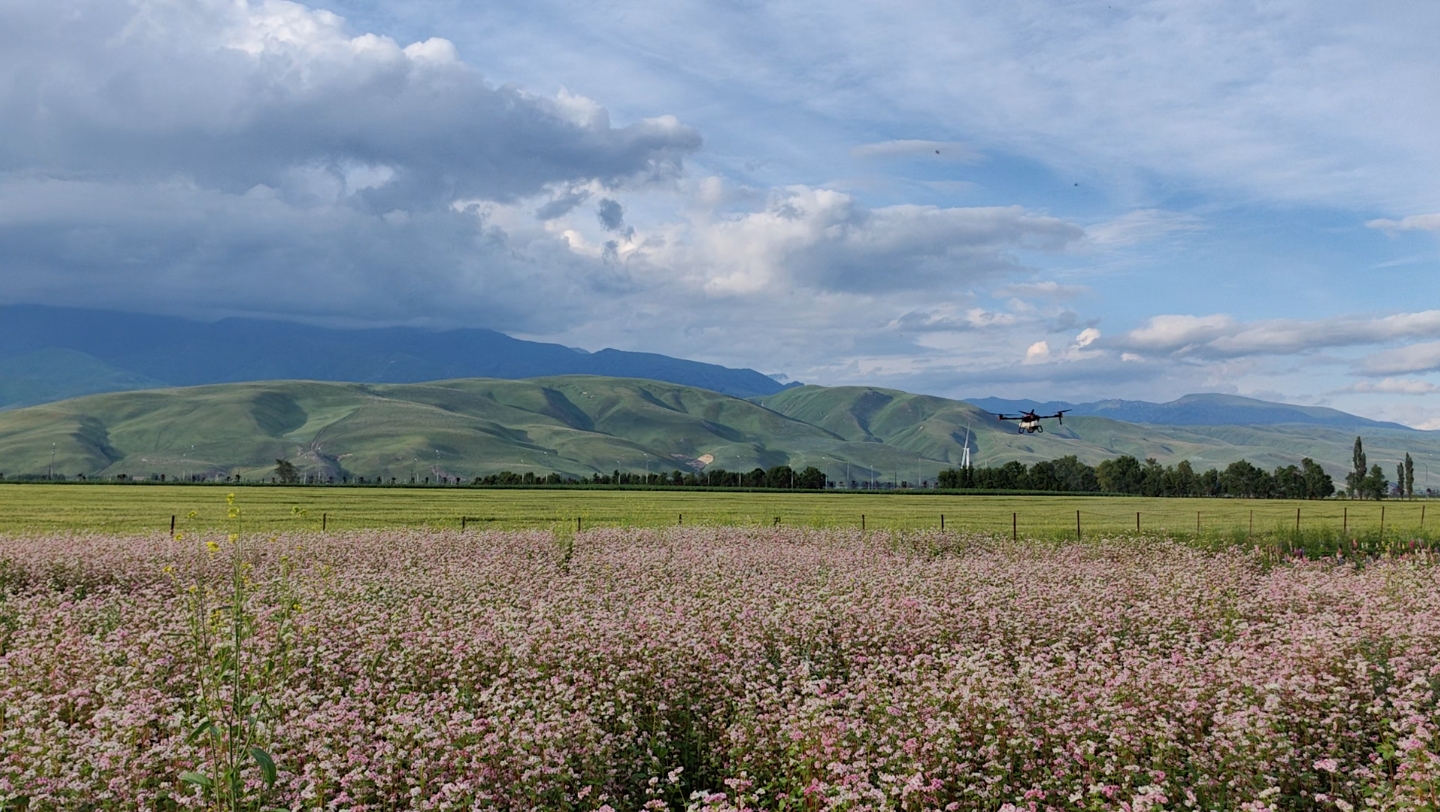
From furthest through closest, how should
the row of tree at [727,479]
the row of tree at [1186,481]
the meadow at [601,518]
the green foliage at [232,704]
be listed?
the row of tree at [1186,481]
the row of tree at [727,479]
the meadow at [601,518]
the green foliage at [232,704]

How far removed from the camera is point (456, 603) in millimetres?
16688

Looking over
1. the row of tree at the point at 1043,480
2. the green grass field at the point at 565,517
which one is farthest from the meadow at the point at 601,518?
the row of tree at the point at 1043,480

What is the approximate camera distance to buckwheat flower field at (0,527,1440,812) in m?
8.73

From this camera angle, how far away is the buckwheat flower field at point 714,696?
873cm

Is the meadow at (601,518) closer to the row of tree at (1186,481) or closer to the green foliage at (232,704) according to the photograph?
the green foliage at (232,704)

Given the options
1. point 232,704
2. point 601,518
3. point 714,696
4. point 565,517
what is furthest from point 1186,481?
point 232,704

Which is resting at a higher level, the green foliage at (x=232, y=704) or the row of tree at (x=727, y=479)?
the green foliage at (x=232, y=704)

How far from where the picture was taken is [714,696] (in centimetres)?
1214

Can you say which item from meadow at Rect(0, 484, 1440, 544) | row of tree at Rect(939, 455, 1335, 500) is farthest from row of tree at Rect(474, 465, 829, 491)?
meadow at Rect(0, 484, 1440, 544)

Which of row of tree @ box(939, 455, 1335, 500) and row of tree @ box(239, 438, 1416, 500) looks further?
row of tree @ box(939, 455, 1335, 500)

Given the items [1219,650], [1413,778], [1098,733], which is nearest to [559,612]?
[1098,733]

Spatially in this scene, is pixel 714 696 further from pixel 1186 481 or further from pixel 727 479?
pixel 1186 481

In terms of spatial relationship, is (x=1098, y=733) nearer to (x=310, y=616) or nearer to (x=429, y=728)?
(x=429, y=728)

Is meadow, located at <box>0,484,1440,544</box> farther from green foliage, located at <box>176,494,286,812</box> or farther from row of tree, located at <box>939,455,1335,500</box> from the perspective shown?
row of tree, located at <box>939,455,1335,500</box>
